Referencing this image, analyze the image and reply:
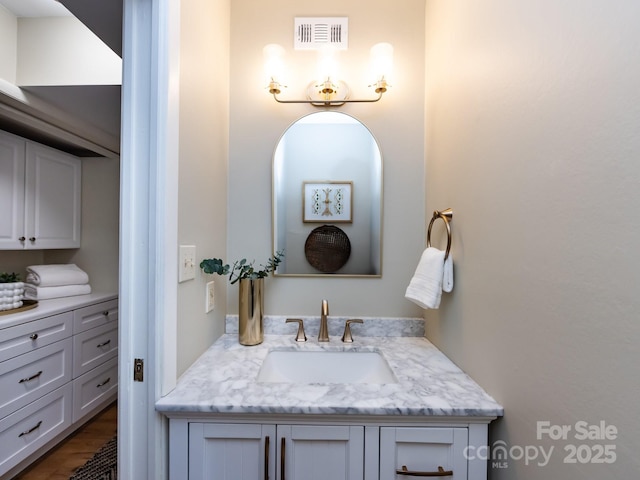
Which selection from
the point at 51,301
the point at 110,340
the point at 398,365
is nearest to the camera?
the point at 398,365

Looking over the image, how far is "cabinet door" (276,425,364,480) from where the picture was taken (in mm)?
794

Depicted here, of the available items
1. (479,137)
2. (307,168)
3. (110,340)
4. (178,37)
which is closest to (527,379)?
(479,137)

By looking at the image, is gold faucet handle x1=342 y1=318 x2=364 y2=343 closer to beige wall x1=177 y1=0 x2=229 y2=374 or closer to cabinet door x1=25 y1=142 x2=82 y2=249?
beige wall x1=177 y1=0 x2=229 y2=374

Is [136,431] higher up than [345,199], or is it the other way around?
[345,199]

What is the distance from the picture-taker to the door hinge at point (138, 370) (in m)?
0.78

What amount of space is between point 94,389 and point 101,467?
1.89 feet

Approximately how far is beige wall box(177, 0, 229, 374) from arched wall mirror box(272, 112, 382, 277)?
284mm

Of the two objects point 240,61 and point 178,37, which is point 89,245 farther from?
point 178,37

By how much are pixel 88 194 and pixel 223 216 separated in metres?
1.72

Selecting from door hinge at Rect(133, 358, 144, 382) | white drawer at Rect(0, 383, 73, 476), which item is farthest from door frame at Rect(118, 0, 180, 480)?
white drawer at Rect(0, 383, 73, 476)

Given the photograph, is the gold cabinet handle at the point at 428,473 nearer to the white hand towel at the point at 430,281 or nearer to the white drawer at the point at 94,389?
the white hand towel at the point at 430,281

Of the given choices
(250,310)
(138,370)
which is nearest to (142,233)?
(138,370)

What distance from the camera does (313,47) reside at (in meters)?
1.37

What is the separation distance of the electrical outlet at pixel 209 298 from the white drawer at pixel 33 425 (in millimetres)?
1286
